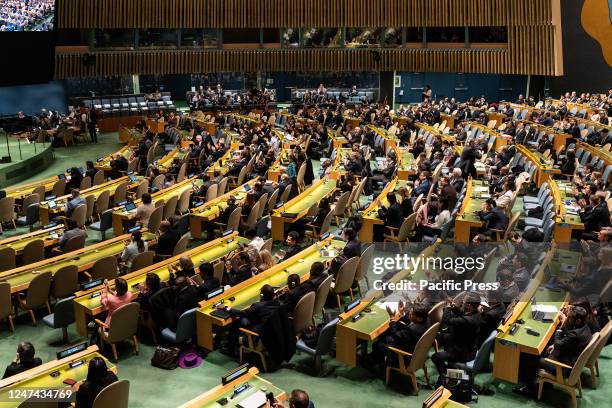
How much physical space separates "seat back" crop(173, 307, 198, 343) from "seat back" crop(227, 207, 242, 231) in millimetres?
4436

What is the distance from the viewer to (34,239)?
11656 mm

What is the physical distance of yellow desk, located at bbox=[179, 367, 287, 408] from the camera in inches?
244

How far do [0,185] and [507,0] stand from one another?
2247 cm

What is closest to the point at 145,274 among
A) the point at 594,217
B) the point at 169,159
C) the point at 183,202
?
the point at 183,202

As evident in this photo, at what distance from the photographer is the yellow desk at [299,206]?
13.1 metres

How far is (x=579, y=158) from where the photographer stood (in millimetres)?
17984

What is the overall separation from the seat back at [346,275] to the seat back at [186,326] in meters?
2.34

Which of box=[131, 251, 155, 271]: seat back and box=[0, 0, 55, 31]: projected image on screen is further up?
box=[0, 0, 55, 31]: projected image on screen

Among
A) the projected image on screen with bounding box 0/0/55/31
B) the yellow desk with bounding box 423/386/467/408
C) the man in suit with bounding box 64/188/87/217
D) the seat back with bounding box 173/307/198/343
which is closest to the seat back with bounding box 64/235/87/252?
the man in suit with bounding box 64/188/87/217

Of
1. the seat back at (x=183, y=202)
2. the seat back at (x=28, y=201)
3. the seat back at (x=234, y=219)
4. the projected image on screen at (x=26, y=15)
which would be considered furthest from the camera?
the projected image on screen at (x=26, y=15)

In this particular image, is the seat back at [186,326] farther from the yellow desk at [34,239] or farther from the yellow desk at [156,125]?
the yellow desk at [156,125]

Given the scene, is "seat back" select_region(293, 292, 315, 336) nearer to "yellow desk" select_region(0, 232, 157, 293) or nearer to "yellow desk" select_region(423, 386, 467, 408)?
"yellow desk" select_region(423, 386, 467, 408)

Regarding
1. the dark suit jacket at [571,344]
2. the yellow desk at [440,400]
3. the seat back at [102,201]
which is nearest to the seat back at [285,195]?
the seat back at [102,201]

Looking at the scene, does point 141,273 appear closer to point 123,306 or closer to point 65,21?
point 123,306
